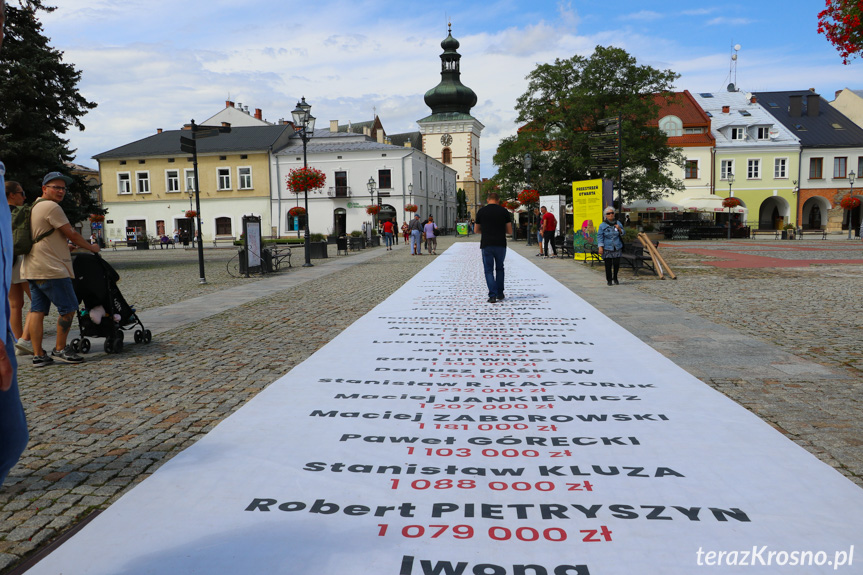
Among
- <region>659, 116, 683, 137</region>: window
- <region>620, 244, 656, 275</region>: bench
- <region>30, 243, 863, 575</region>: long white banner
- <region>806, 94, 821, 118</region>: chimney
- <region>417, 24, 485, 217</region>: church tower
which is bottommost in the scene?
<region>30, 243, 863, 575</region>: long white banner

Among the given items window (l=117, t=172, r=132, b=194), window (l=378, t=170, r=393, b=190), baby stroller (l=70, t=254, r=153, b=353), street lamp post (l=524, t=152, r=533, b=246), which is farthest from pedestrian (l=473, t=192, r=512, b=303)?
window (l=117, t=172, r=132, b=194)

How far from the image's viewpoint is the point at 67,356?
22.1ft

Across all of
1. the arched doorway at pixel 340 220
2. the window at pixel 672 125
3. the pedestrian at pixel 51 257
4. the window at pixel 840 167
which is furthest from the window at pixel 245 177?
the pedestrian at pixel 51 257

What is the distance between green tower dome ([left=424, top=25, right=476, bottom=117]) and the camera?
8256cm

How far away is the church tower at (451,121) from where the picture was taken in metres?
82.3

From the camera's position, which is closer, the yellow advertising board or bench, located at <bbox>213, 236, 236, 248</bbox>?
the yellow advertising board

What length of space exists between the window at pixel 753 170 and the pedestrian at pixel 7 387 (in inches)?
2249

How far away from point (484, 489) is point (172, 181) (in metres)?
58.3

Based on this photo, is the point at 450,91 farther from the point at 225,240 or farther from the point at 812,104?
the point at 812,104

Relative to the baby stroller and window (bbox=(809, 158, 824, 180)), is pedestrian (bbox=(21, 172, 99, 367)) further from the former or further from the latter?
window (bbox=(809, 158, 824, 180))

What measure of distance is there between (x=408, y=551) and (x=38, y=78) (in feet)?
75.3

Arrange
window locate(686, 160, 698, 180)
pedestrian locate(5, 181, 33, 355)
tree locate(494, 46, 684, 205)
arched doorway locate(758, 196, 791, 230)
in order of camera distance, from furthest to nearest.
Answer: arched doorway locate(758, 196, 791, 230) < window locate(686, 160, 698, 180) < tree locate(494, 46, 684, 205) < pedestrian locate(5, 181, 33, 355)

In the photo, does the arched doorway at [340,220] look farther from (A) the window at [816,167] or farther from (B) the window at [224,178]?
(A) the window at [816,167]

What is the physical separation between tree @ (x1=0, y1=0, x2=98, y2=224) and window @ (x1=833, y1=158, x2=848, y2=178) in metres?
52.4
